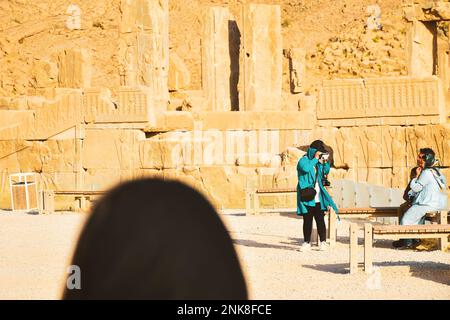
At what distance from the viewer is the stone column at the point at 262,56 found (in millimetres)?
20312

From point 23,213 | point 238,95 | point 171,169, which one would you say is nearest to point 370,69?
point 238,95

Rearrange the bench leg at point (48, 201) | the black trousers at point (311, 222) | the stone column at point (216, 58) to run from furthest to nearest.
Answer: the stone column at point (216, 58) → the bench leg at point (48, 201) → the black trousers at point (311, 222)

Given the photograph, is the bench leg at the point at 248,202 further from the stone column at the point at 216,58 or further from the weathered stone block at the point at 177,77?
the weathered stone block at the point at 177,77

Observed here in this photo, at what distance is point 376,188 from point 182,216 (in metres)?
12.3

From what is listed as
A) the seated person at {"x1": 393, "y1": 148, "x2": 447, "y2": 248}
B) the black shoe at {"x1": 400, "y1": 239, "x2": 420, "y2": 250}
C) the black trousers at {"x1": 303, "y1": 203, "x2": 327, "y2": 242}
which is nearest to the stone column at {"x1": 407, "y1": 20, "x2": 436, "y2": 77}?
the seated person at {"x1": 393, "y1": 148, "x2": 447, "y2": 248}

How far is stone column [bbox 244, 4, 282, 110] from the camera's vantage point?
2031cm

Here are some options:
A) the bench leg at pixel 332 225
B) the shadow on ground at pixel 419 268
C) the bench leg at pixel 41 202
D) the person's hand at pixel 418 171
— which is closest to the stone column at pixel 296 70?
the bench leg at pixel 41 202

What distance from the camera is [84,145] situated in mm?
17438

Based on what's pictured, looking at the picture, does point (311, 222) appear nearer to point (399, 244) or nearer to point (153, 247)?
point (399, 244)

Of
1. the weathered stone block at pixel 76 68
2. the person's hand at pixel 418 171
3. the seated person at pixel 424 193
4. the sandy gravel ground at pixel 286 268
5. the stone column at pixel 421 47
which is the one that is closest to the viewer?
the sandy gravel ground at pixel 286 268

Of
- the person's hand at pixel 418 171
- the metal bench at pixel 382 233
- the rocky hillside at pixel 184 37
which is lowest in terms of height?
the metal bench at pixel 382 233

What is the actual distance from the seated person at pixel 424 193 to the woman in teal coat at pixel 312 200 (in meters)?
0.83
